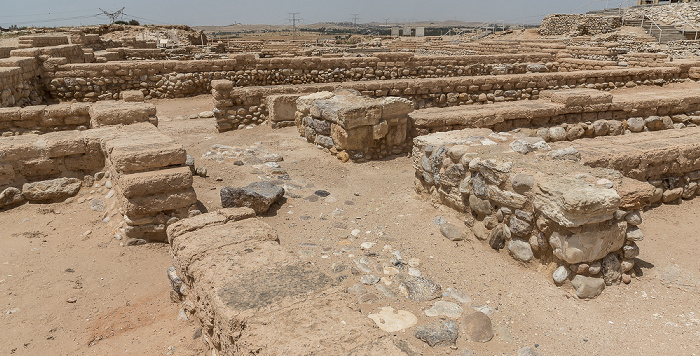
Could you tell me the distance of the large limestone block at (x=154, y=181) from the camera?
14.1 feet

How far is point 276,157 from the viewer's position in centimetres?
761

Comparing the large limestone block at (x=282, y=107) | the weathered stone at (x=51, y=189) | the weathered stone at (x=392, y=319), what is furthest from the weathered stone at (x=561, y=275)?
the large limestone block at (x=282, y=107)

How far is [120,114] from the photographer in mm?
6164

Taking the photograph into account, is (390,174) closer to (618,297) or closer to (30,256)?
(618,297)

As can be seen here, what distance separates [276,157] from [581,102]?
6142mm

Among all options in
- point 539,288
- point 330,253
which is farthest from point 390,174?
point 539,288

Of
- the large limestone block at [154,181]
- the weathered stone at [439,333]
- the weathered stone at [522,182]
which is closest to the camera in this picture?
the weathered stone at [439,333]

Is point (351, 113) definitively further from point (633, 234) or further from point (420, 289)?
point (633, 234)

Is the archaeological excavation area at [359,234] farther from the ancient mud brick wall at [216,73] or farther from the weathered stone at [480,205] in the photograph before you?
the ancient mud brick wall at [216,73]

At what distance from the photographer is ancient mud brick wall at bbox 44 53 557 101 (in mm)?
12133

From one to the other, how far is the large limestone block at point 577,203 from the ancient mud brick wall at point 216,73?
1046 cm

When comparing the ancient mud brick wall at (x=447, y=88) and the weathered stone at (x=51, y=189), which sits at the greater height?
the ancient mud brick wall at (x=447, y=88)

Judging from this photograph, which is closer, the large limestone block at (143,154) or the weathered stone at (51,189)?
the large limestone block at (143,154)

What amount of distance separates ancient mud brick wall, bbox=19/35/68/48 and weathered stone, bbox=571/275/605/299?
15.7 m
